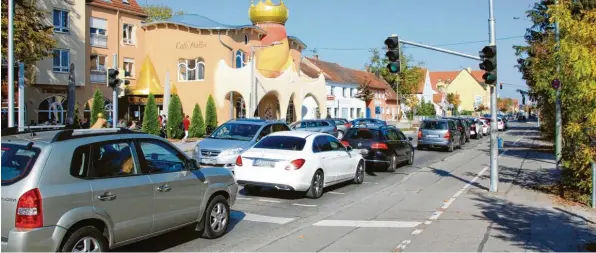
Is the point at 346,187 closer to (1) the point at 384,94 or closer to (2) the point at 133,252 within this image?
(2) the point at 133,252

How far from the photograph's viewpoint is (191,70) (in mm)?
40031

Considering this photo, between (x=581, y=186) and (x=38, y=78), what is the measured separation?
31.3 m

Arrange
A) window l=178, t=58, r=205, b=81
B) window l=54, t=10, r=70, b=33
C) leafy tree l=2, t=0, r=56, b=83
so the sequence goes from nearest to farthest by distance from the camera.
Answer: leafy tree l=2, t=0, r=56, b=83, window l=54, t=10, r=70, b=33, window l=178, t=58, r=205, b=81

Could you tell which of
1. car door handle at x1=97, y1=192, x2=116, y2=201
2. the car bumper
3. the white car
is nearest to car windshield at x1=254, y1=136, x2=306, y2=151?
the white car

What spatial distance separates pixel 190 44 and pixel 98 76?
270 inches

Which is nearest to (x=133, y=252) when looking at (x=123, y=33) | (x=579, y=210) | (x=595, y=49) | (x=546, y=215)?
(x=546, y=215)

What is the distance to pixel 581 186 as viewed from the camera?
38.7ft

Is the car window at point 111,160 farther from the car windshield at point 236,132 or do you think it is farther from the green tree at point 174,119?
the green tree at point 174,119

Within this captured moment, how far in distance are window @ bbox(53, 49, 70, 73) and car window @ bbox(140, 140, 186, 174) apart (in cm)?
3099

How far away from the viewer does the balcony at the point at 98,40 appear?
38125mm

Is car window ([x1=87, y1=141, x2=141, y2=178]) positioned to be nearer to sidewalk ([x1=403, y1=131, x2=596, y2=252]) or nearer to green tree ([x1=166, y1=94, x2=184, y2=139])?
sidewalk ([x1=403, y1=131, x2=596, y2=252])

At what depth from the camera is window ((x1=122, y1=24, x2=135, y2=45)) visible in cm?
4084

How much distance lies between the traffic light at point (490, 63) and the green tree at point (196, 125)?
24.5 m

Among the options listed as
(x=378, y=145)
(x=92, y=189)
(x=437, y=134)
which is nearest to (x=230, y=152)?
(x=378, y=145)
